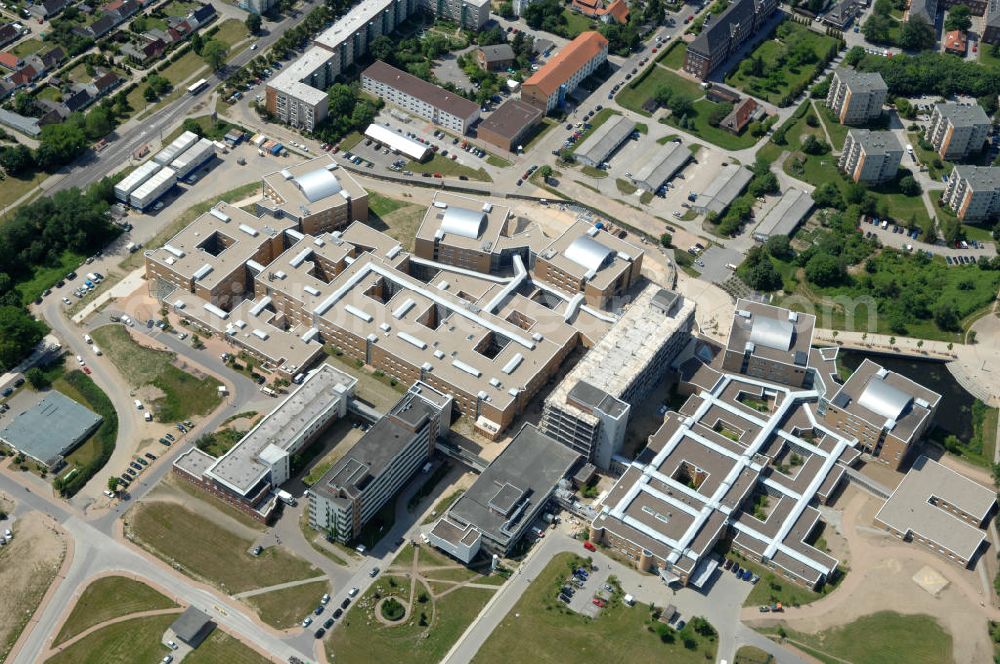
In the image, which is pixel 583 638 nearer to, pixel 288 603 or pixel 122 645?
pixel 288 603

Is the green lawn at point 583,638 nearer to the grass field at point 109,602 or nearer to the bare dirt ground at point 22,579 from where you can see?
the grass field at point 109,602

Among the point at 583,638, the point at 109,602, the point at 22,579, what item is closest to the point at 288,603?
the point at 109,602

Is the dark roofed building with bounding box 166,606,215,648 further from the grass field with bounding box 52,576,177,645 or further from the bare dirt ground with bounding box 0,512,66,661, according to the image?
the bare dirt ground with bounding box 0,512,66,661

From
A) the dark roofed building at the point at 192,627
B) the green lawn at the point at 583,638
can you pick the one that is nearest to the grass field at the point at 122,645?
the dark roofed building at the point at 192,627

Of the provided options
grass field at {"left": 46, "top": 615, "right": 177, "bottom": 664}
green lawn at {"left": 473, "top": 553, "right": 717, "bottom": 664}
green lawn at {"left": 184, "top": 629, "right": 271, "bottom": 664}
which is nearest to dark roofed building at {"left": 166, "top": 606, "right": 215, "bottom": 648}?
green lawn at {"left": 184, "top": 629, "right": 271, "bottom": 664}

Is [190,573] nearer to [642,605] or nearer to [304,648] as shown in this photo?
[304,648]
